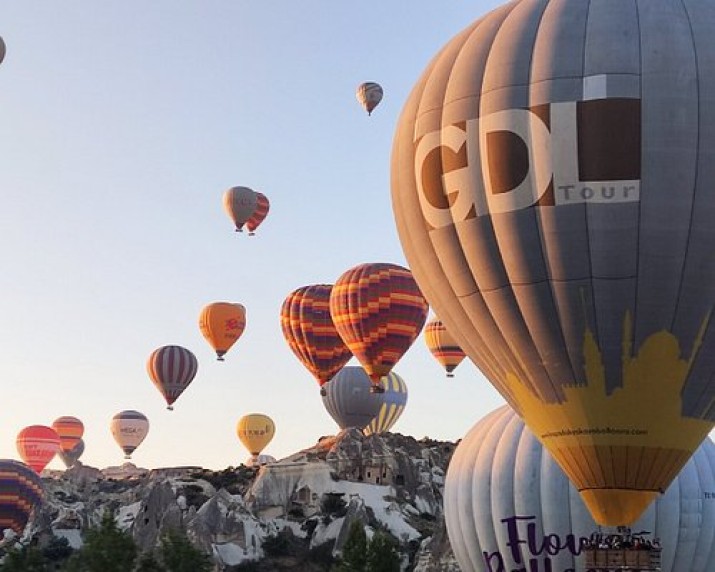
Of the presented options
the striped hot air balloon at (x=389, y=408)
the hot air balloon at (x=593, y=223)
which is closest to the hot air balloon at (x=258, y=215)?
the striped hot air balloon at (x=389, y=408)

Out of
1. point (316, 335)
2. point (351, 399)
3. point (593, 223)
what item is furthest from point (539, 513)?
point (351, 399)

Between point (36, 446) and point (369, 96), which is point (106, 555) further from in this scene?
point (36, 446)

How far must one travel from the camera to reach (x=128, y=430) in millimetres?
150625

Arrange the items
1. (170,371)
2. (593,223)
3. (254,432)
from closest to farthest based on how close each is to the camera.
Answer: (593,223), (170,371), (254,432)

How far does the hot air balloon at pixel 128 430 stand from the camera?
150125mm

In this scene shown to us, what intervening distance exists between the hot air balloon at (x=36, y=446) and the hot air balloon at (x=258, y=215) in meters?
54.9

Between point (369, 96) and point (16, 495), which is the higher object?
point (369, 96)

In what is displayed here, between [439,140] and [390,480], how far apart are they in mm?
72902

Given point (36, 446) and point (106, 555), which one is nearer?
point (106, 555)

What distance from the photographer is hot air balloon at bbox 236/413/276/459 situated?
133500 mm

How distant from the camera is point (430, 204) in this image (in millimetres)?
34250

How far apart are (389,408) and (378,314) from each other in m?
38.7

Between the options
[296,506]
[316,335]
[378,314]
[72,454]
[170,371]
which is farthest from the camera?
[72,454]

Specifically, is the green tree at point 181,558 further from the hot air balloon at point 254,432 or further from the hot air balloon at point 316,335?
the hot air balloon at point 254,432
